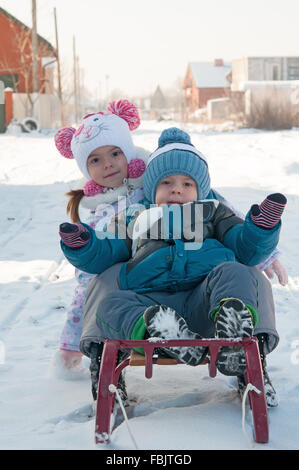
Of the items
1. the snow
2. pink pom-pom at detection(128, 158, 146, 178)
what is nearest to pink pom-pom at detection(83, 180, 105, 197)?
pink pom-pom at detection(128, 158, 146, 178)

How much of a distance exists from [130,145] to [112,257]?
80 cm

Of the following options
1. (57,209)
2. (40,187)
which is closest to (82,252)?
(57,209)

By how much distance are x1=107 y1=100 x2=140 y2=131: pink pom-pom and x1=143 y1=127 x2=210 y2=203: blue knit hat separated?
1.90 feet

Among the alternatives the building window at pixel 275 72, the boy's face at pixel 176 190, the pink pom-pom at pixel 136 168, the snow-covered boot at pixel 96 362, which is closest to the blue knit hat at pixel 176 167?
the boy's face at pixel 176 190

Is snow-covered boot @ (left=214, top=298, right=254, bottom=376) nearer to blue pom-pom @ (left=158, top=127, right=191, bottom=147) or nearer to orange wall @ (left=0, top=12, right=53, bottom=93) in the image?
blue pom-pom @ (left=158, top=127, right=191, bottom=147)

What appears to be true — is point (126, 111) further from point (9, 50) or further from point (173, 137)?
point (9, 50)

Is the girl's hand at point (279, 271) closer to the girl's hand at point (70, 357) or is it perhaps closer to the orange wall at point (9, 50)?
the girl's hand at point (70, 357)

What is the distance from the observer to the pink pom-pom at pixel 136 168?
3020 millimetres

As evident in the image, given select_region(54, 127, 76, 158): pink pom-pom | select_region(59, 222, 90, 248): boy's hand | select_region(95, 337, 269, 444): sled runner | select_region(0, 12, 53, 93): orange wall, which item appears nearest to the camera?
select_region(95, 337, 269, 444): sled runner

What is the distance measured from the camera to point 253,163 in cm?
1124

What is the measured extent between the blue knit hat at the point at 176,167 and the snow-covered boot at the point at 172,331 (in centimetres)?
86

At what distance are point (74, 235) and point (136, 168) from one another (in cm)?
78

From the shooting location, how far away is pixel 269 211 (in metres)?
2.22

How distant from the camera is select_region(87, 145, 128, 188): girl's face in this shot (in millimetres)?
3045
